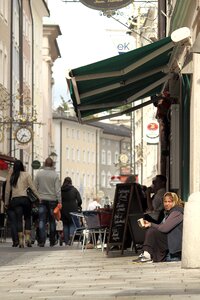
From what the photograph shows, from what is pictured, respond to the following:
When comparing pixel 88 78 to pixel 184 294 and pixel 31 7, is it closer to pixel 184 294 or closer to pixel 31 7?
pixel 184 294

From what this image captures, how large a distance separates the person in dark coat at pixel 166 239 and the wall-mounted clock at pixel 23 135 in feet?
111

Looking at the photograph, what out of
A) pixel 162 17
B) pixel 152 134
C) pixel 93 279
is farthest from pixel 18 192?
pixel 152 134

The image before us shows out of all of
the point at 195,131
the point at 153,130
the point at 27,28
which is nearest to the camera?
the point at 195,131

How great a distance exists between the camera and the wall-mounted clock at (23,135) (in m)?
51.4

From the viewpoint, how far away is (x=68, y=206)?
91.8 feet

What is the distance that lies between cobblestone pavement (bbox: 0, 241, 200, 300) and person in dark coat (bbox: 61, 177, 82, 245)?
7439mm

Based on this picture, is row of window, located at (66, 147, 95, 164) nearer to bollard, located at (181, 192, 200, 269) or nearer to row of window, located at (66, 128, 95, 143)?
row of window, located at (66, 128, 95, 143)

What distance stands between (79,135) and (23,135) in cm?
9082

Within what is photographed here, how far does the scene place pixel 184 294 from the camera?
36.8 feet

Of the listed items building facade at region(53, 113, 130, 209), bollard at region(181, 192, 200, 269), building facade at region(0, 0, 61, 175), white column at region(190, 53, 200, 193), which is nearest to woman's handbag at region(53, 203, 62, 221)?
white column at region(190, 53, 200, 193)

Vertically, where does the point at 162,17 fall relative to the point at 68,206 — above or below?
above

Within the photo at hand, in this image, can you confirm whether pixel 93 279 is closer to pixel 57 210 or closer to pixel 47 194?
pixel 57 210

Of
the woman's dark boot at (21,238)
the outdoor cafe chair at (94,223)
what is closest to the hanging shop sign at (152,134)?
the woman's dark boot at (21,238)

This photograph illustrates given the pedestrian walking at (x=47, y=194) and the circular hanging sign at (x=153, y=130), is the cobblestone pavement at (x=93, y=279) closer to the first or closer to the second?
the pedestrian walking at (x=47, y=194)
